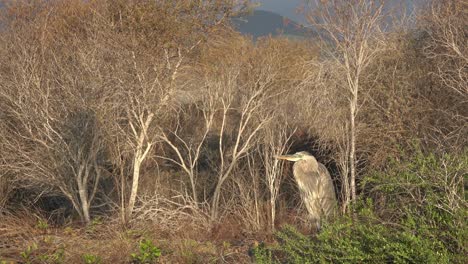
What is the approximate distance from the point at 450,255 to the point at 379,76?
6.04m

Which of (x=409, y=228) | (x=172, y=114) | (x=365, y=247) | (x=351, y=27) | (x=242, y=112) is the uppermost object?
(x=351, y=27)

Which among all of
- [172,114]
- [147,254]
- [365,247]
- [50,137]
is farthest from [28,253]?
[172,114]

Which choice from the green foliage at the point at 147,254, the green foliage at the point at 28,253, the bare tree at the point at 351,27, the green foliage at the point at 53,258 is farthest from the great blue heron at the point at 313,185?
the green foliage at the point at 28,253

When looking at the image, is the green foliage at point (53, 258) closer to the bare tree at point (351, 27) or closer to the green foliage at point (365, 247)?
the green foliage at point (365, 247)

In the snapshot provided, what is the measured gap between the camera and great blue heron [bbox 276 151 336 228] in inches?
272

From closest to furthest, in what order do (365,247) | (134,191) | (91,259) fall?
1. (365,247)
2. (91,259)
3. (134,191)

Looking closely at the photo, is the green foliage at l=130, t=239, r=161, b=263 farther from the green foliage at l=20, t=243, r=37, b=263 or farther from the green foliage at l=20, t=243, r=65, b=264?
the green foliage at l=20, t=243, r=37, b=263

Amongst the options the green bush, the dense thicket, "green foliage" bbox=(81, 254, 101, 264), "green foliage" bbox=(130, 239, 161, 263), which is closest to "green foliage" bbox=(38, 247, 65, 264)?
"green foliage" bbox=(81, 254, 101, 264)

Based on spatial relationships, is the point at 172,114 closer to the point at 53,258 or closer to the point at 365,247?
the point at 53,258

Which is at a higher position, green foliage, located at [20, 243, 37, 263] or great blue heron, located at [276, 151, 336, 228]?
great blue heron, located at [276, 151, 336, 228]

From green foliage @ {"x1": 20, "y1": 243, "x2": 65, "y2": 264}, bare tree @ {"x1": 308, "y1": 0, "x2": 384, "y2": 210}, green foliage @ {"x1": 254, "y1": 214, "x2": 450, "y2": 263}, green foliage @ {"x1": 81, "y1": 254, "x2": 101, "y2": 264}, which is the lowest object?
green foliage @ {"x1": 20, "y1": 243, "x2": 65, "y2": 264}

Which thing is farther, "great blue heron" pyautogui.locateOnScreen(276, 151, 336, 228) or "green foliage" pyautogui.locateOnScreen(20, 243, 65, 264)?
"great blue heron" pyautogui.locateOnScreen(276, 151, 336, 228)

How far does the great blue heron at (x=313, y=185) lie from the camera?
691 cm

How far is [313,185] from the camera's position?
22.6 ft
